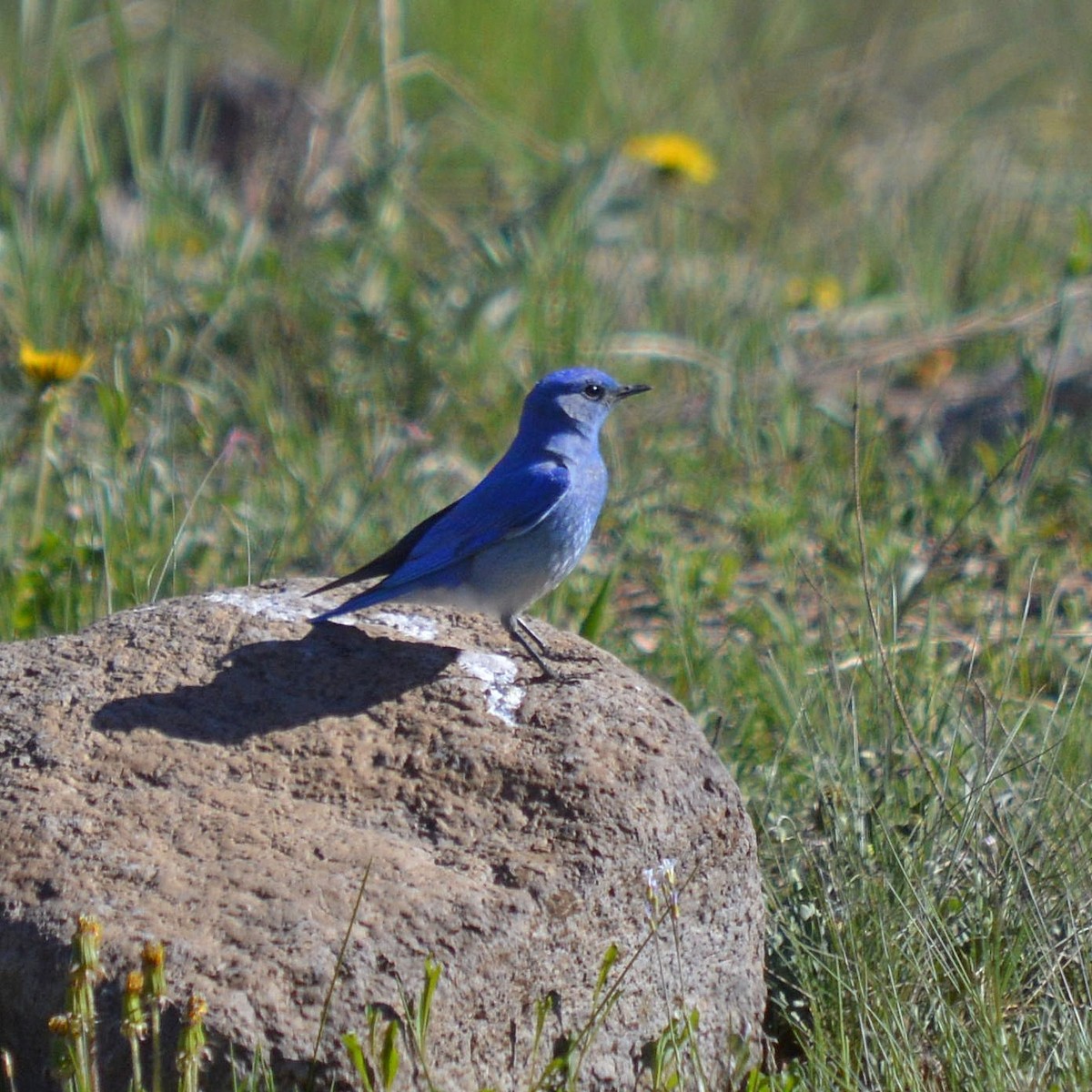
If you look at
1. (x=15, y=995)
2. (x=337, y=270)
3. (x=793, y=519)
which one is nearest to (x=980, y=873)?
(x=15, y=995)

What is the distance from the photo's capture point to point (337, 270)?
5629mm

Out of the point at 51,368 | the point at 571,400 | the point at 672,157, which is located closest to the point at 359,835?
the point at 571,400

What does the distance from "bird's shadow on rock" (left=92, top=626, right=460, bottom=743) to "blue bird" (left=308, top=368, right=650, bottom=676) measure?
3.2 inches

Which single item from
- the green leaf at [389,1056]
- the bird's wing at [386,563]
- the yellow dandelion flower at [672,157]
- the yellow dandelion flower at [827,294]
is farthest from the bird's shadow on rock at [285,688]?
the yellow dandelion flower at [672,157]

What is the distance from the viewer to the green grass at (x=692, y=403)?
113 inches

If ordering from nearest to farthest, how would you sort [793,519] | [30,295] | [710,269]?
1. [793,519]
2. [30,295]
3. [710,269]

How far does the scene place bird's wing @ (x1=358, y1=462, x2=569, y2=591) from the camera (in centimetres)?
323

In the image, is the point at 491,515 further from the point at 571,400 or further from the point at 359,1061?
the point at 359,1061

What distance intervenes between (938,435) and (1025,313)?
61cm

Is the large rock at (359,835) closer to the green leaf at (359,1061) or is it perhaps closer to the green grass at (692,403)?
the green leaf at (359,1061)

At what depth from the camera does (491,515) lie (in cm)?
333

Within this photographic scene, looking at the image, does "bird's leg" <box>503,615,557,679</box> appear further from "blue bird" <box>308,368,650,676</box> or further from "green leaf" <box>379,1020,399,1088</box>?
"green leaf" <box>379,1020,399,1088</box>

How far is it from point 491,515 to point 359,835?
947 mm

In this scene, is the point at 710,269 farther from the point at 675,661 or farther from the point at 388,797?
the point at 388,797
